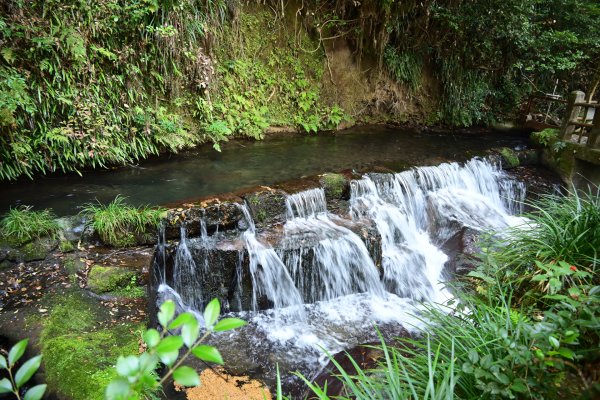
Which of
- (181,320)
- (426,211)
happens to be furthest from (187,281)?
(426,211)

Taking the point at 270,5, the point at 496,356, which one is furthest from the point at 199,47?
the point at 496,356

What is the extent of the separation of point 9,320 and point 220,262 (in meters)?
2.26

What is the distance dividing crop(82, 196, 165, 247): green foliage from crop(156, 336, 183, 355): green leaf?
447 centimetres

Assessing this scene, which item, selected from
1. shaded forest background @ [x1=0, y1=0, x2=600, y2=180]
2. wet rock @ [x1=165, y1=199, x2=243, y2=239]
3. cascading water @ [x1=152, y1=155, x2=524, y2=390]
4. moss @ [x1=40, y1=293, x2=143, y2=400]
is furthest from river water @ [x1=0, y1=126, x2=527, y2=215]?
moss @ [x1=40, y1=293, x2=143, y2=400]

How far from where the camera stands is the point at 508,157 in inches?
375

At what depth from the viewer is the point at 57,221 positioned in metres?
5.00

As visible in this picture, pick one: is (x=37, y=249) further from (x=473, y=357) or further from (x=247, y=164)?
(x=473, y=357)

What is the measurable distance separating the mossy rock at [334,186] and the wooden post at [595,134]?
543 centimetres

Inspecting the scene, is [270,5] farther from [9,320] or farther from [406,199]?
[9,320]

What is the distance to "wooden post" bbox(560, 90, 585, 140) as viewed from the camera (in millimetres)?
8500

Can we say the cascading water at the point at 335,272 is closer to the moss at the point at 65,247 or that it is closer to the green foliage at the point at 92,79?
the moss at the point at 65,247

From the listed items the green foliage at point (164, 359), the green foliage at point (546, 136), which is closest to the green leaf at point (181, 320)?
the green foliage at point (164, 359)

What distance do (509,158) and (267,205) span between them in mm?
6865

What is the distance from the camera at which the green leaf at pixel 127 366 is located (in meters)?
0.90
